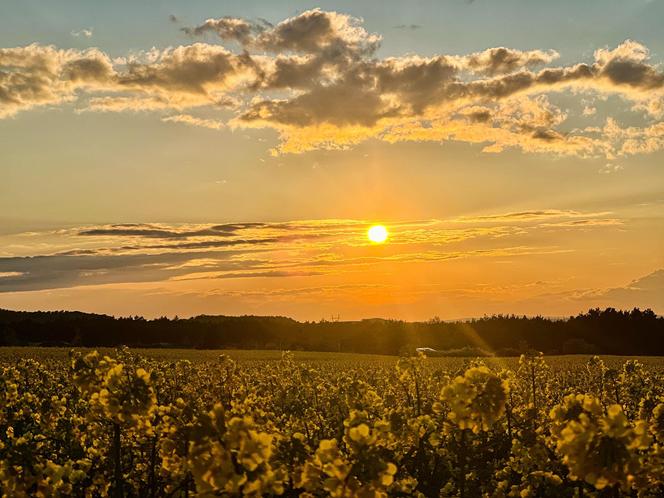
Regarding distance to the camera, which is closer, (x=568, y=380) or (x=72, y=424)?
(x=72, y=424)

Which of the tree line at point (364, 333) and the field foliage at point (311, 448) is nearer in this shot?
the field foliage at point (311, 448)

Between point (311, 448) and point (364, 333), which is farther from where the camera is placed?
point (364, 333)

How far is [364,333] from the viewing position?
96.7 meters

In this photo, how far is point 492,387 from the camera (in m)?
7.47

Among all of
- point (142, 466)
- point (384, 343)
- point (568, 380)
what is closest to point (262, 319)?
point (384, 343)

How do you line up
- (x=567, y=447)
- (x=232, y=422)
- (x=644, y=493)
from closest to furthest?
1. (x=232, y=422)
2. (x=567, y=447)
3. (x=644, y=493)

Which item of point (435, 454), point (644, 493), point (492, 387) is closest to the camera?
point (492, 387)

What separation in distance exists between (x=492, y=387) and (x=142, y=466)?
20.6 ft

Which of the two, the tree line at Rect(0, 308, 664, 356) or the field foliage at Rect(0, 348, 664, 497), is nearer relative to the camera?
the field foliage at Rect(0, 348, 664, 497)

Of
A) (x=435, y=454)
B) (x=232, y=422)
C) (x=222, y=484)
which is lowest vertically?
(x=435, y=454)

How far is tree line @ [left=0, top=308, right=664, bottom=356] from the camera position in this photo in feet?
303

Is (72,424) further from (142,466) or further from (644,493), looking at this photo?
(644,493)

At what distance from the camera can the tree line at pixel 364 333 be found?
303 feet

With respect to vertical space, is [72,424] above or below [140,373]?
below
